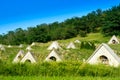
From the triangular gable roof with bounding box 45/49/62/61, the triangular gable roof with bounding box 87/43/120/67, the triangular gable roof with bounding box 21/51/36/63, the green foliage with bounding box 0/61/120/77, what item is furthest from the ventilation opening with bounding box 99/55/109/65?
the green foliage with bounding box 0/61/120/77

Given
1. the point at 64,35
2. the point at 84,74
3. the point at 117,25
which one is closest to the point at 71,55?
the point at 84,74

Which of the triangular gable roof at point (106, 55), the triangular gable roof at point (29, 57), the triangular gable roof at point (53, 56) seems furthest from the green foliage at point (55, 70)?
the triangular gable roof at point (29, 57)

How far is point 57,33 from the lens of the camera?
99.6m

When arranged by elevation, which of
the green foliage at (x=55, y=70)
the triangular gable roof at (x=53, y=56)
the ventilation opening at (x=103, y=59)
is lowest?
the green foliage at (x=55, y=70)

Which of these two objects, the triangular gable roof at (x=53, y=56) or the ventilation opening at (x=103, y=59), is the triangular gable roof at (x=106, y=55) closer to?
the ventilation opening at (x=103, y=59)

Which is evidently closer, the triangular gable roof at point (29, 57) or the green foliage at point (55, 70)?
the green foliage at point (55, 70)

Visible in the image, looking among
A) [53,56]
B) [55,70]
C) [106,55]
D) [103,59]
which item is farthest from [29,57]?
[55,70]

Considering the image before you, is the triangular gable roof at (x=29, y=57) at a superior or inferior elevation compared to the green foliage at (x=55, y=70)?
superior

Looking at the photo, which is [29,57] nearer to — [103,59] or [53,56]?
[53,56]

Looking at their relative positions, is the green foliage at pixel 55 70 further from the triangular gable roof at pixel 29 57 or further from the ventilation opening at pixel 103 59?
the triangular gable roof at pixel 29 57

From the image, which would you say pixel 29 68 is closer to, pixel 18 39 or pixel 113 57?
pixel 113 57

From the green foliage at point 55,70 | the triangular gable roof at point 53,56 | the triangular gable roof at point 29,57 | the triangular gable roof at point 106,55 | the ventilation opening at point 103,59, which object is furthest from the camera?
the triangular gable roof at point 29,57

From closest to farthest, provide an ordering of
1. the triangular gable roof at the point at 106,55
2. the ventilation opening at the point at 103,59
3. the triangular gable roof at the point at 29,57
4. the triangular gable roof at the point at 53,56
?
the triangular gable roof at the point at 106,55 → the ventilation opening at the point at 103,59 → the triangular gable roof at the point at 53,56 → the triangular gable roof at the point at 29,57

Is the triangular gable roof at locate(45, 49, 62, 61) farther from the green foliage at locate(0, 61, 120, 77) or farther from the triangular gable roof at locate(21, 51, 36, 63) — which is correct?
the green foliage at locate(0, 61, 120, 77)
